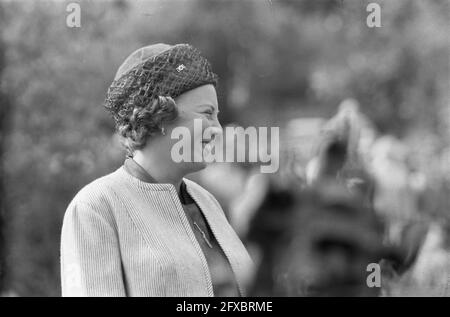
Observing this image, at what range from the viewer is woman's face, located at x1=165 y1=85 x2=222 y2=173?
5.28 feet

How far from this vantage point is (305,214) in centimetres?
85

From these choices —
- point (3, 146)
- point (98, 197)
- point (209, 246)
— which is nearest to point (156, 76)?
point (98, 197)

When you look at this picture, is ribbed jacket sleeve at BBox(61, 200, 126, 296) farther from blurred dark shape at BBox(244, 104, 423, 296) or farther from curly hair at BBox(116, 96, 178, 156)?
blurred dark shape at BBox(244, 104, 423, 296)

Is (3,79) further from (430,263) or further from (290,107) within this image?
(430,263)

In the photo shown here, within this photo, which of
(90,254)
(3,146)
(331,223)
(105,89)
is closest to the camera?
(331,223)

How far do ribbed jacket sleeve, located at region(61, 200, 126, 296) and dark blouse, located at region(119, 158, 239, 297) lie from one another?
19 cm

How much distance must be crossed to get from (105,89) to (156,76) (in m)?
1.60

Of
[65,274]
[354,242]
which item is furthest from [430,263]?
[354,242]

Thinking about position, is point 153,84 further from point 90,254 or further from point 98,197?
point 90,254

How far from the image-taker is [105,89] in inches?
124

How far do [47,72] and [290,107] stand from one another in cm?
111

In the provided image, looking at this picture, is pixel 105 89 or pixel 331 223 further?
pixel 105 89

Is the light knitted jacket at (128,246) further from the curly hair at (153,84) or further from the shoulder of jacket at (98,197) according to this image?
the curly hair at (153,84)
